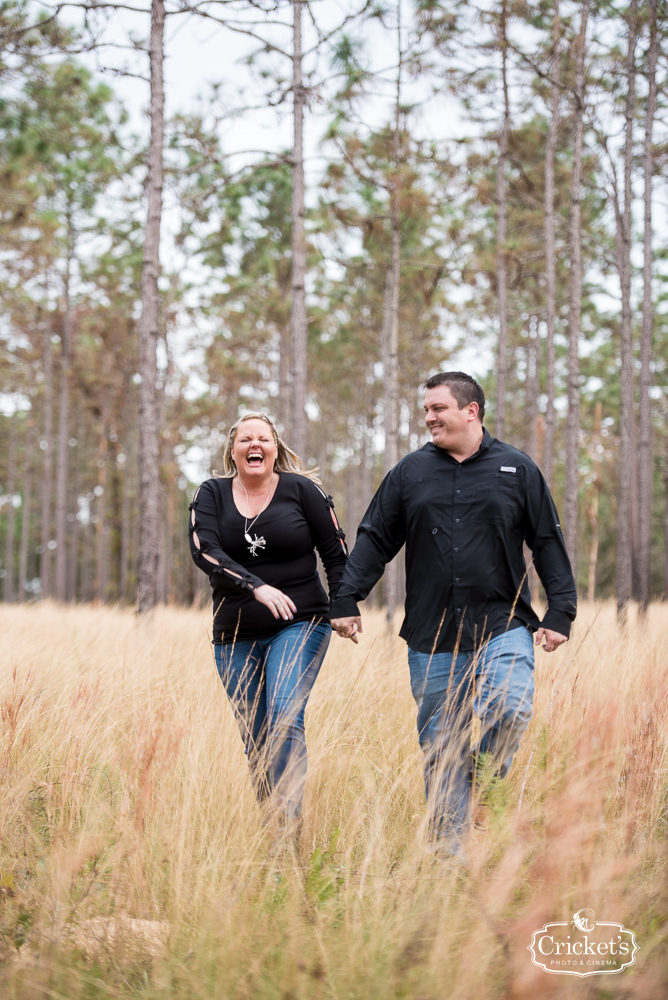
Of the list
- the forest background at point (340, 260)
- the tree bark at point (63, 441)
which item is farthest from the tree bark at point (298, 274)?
the tree bark at point (63, 441)

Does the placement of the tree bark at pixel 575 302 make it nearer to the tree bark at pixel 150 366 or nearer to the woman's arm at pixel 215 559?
the tree bark at pixel 150 366

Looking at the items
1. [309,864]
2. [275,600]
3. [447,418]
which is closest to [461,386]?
[447,418]

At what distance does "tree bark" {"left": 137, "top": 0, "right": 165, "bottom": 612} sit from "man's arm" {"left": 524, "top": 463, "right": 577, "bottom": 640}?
243 inches

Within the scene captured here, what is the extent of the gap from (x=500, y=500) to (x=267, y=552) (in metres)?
1.17

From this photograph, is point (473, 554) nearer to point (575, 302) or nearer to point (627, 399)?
point (575, 302)

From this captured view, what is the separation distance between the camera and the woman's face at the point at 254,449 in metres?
3.82

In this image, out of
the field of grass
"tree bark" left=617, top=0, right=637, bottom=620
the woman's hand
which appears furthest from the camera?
"tree bark" left=617, top=0, right=637, bottom=620

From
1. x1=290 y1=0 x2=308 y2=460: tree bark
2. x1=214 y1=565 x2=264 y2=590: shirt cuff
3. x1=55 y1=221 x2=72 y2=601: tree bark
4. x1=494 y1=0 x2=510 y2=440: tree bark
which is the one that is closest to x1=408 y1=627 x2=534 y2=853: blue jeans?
x1=214 y1=565 x2=264 y2=590: shirt cuff

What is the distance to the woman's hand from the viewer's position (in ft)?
11.3

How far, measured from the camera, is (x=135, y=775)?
3109mm

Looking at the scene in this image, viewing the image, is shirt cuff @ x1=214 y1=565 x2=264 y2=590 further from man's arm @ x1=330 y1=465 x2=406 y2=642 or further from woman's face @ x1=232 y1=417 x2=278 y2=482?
woman's face @ x1=232 y1=417 x2=278 y2=482

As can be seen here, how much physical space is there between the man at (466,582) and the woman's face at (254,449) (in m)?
0.64

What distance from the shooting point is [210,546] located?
363 cm

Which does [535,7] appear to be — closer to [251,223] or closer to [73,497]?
[251,223]
